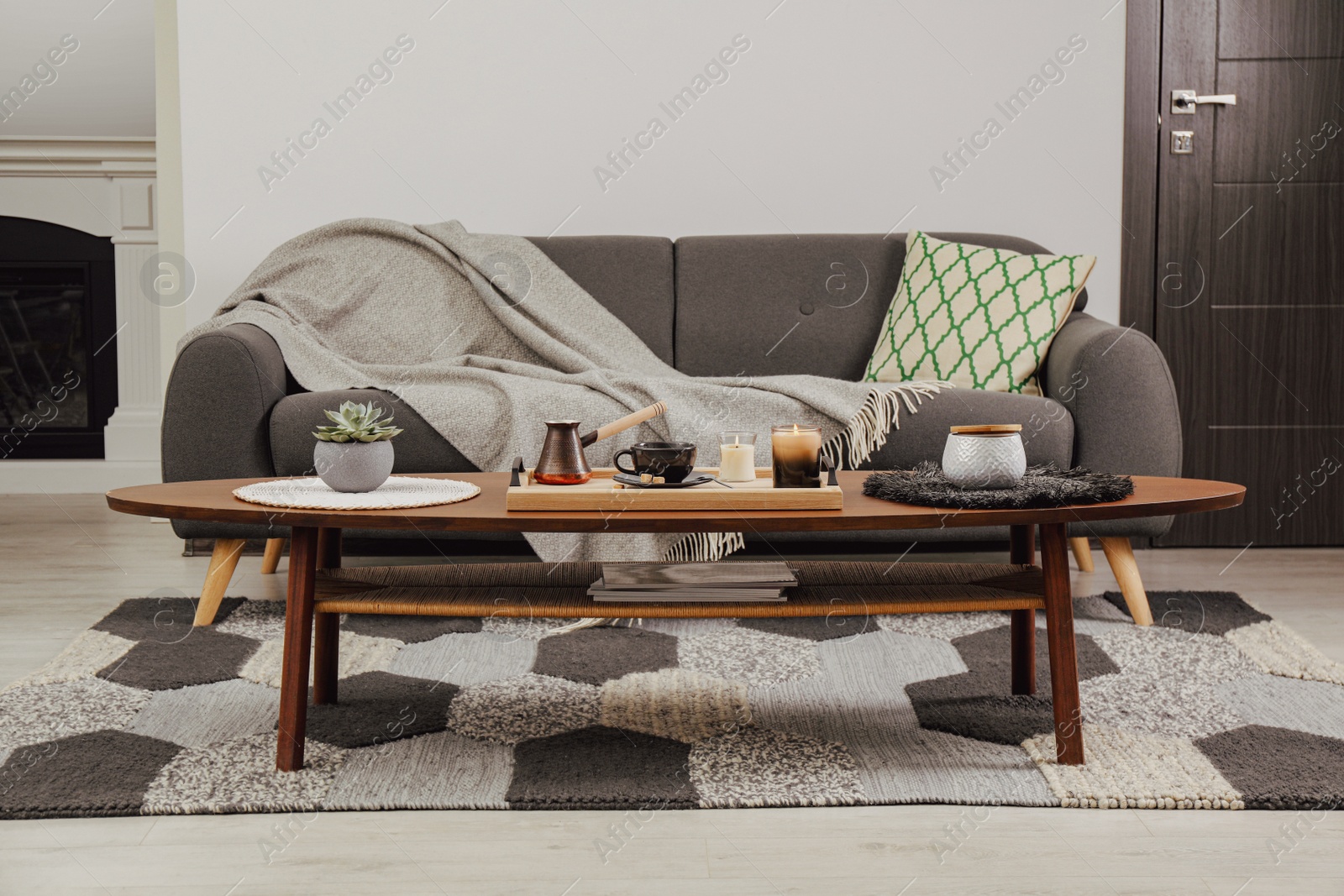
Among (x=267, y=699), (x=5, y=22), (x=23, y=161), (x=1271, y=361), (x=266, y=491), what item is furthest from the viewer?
(x=23, y=161)

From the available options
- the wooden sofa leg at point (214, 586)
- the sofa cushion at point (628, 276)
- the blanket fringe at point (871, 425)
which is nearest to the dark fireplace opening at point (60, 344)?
the sofa cushion at point (628, 276)

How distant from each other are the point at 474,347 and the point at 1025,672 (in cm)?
154

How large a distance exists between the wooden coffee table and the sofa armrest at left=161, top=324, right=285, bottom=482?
2.16 feet

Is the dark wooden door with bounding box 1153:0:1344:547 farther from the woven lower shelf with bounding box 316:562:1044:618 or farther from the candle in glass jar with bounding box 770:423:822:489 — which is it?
the candle in glass jar with bounding box 770:423:822:489

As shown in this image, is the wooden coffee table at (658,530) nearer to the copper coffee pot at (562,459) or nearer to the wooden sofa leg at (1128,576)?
the copper coffee pot at (562,459)

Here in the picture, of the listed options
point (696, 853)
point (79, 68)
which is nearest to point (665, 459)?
point (696, 853)

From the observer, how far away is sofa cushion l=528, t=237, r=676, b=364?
2.77 meters

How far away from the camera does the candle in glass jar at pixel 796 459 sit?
4.50ft

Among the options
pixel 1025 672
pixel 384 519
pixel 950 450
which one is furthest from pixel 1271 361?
pixel 384 519

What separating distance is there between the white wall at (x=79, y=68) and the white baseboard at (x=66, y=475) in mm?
1178

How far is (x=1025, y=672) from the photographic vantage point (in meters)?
1.62

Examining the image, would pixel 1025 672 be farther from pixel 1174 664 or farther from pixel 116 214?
pixel 116 214

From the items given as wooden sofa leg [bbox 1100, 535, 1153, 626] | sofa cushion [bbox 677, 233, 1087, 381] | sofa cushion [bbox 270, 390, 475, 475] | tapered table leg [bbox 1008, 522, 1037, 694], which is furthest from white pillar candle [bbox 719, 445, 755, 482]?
sofa cushion [bbox 677, 233, 1087, 381]

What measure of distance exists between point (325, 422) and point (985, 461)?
50.4 inches
